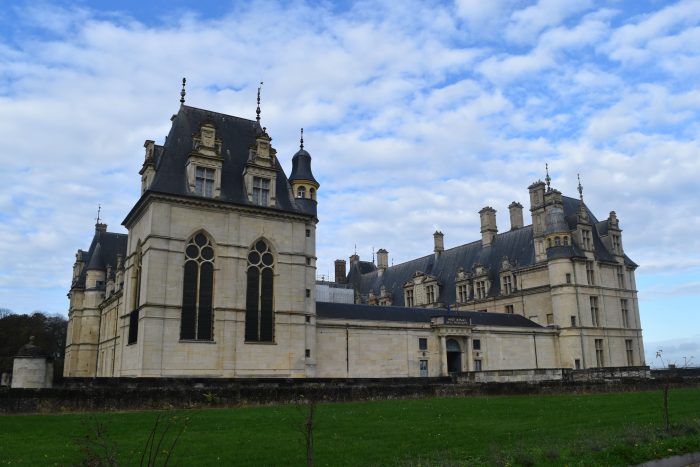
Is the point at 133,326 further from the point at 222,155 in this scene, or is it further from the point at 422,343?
the point at 422,343

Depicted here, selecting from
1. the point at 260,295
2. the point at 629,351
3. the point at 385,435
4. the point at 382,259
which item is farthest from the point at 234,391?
the point at 382,259

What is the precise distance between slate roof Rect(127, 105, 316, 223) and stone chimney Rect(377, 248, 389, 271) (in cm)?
3581

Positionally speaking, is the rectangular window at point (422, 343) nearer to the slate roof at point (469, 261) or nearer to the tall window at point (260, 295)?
the tall window at point (260, 295)

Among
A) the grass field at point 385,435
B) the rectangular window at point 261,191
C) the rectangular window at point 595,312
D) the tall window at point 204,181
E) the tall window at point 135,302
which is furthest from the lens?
the rectangular window at point 595,312

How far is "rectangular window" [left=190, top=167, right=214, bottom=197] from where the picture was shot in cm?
3447

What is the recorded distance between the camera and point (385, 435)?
583 inches

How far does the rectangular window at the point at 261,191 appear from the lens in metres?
36.2

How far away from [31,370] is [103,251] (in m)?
38.6

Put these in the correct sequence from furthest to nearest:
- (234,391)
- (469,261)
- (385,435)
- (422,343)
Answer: (469,261), (422,343), (234,391), (385,435)

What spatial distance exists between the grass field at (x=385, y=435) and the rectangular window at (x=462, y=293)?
3758 cm

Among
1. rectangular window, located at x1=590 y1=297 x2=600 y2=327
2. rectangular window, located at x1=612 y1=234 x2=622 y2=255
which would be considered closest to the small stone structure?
rectangular window, located at x1=590 y1=297 x2=600 y2=327

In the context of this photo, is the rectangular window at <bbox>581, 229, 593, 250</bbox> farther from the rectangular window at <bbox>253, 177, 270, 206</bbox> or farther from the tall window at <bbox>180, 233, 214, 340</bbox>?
the tall window at <bbox>180, 233, 214, 340</bbox>

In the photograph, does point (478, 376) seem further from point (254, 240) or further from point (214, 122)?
point (214, 122)

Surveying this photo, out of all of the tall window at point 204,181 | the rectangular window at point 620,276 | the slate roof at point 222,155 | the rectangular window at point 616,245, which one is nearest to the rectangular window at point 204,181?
the tall window at point 204,181
